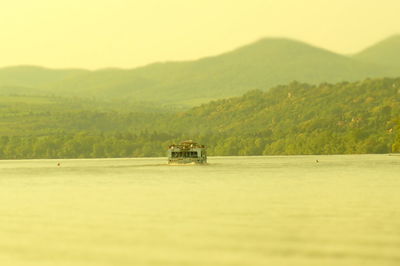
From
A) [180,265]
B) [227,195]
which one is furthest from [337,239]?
[227,195]

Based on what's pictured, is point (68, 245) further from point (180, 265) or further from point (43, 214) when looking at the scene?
point (43, 214)

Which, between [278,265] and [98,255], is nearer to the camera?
[278,265]

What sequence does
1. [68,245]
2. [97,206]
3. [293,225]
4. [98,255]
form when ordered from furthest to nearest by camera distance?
[97,206] < [293,225] < [68,245] < [98,255]

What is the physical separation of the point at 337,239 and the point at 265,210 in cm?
1913

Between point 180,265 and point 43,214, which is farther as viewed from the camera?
point 43,214

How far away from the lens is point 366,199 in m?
70.6

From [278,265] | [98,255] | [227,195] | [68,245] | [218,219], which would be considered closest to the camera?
[278,265]

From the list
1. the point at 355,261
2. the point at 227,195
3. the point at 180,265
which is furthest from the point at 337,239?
the point at 227,195

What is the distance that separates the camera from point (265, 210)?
196 feet

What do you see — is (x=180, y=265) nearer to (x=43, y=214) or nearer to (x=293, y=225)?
(x=293, y=225)

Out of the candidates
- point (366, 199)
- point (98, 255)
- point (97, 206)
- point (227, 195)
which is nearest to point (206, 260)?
point (98, 255)

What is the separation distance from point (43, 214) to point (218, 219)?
48.2 feet

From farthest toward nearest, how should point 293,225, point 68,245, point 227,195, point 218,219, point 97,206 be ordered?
1. point 227,195
2. point 97,206
3. point 218,219
4. point 293,225
5. point 68,245

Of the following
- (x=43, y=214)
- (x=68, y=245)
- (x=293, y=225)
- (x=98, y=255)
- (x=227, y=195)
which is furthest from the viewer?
(x=227, y=195)
